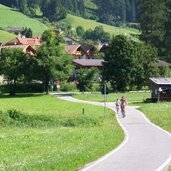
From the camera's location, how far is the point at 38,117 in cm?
3806

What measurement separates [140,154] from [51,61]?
6330 centimetres

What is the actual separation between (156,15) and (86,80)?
1292 inches

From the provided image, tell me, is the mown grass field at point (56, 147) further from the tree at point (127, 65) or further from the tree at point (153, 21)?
the tree at point (153, 21)

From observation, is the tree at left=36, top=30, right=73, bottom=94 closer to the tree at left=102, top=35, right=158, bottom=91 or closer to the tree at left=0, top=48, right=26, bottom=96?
the tree at left=0, top=48, right=26, bottom=96

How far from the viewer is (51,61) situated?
82688mm

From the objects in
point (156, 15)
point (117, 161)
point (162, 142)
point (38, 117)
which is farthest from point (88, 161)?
point (156, 15)

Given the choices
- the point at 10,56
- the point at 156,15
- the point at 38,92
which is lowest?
the point at 38,92

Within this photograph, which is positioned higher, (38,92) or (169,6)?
(169,6)

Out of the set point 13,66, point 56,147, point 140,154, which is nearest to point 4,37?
point 13,66

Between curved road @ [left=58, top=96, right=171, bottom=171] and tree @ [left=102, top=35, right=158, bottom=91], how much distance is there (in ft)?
174

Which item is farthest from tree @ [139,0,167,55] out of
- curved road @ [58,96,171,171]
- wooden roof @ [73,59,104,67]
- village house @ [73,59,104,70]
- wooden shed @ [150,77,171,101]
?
curved road @ [58,96,171,171]

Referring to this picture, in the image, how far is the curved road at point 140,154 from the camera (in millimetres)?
17062

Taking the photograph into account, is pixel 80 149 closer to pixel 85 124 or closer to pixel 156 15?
pixel 85 124

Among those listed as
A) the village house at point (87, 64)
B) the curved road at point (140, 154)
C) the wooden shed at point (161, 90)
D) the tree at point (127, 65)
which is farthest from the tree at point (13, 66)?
the curved road at point (140, 154)
